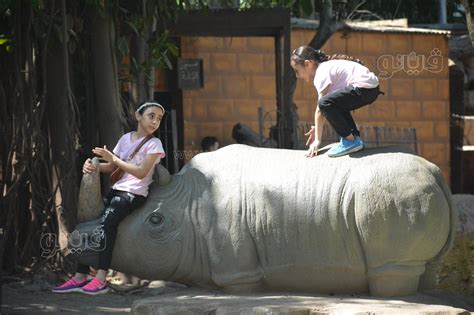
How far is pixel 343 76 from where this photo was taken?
6578mm

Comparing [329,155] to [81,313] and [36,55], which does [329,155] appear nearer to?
[81,313]

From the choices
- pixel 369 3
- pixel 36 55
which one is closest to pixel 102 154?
pixel 36 55

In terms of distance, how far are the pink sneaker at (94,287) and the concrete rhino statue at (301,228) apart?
0.18 metres

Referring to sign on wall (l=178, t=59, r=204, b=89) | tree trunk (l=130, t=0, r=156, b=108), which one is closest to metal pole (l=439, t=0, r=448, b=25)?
sign on wall (l=178, t=59, r=204, b=89)

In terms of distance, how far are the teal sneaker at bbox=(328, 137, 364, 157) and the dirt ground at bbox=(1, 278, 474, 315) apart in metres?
1.06

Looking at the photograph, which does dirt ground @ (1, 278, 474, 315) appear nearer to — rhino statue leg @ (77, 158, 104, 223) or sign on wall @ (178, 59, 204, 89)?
rhino statue leg @ (77, 158, 104, 223)

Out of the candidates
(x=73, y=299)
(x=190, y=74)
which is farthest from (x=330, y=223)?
(x=190, y=74)

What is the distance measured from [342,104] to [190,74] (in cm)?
751

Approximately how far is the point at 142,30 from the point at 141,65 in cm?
33

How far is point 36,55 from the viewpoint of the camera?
28.5ft

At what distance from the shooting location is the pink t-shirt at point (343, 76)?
21.4ft

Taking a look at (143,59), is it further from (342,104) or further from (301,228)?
(301,228)

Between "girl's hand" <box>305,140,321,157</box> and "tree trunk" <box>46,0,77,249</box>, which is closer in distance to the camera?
"girl's hand" <box>305,140,321,157</box>

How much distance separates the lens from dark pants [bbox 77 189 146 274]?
6.40m
